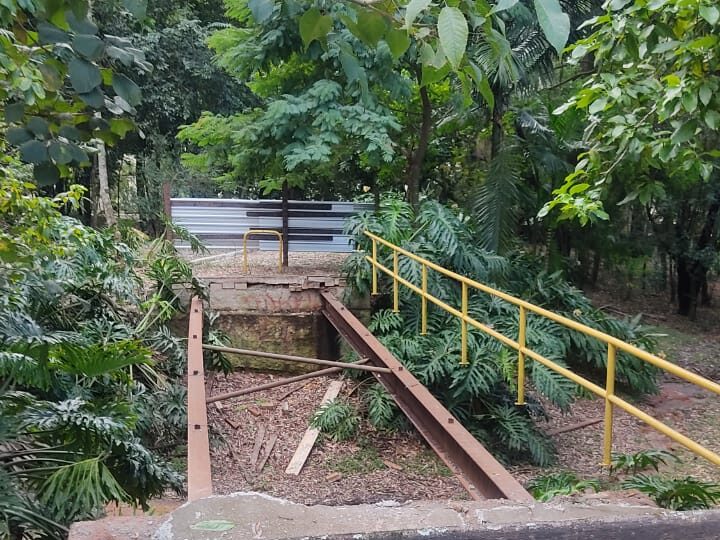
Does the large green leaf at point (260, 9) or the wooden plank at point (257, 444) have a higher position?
the large green leaf at point (260, 9)

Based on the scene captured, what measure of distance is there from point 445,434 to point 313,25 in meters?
2.65

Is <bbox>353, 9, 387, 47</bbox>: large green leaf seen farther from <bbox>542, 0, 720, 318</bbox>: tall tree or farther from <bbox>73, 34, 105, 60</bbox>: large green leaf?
<bbox>542, 0, 720, 318</bbox>: tall tree

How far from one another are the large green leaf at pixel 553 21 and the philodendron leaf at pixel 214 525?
4.11 feet

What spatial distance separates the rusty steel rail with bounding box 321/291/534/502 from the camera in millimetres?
2926

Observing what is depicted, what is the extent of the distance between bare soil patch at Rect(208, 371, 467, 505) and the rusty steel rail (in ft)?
3.40

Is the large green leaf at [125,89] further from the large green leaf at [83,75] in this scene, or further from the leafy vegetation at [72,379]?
the leafy vegetation at [72,379]

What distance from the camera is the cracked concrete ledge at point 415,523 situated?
1458 millimetres

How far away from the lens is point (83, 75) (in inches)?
67.4

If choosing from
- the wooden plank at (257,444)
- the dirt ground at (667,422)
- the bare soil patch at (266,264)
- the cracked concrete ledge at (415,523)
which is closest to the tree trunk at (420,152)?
the bare soil patch at (266,264)

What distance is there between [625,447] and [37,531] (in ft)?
19.2

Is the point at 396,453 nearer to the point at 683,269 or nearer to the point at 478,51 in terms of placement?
the point at 478,51

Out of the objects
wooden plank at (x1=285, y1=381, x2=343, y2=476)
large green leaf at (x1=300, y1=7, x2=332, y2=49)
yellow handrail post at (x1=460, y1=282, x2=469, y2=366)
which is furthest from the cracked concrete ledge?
wooden plank at (x1=285, y1=381, x2=343, y2=476)

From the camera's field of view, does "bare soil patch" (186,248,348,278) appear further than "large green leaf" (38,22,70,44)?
Yes

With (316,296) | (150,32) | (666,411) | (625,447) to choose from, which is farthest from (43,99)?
(150,32)
